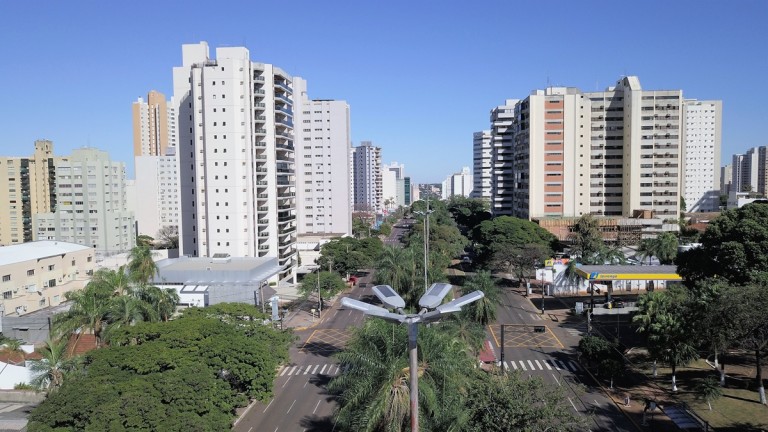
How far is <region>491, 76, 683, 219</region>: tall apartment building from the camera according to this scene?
8762cm

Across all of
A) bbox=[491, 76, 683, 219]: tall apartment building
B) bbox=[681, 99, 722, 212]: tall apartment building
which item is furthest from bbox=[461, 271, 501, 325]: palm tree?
bbox=[681, 99, 722, 212]: tall apartment building

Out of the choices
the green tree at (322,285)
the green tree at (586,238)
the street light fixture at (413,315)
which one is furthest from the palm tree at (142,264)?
the green tree at (586,238)

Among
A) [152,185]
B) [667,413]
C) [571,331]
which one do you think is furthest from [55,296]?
[152,185]

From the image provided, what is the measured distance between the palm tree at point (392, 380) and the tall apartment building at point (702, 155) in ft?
478

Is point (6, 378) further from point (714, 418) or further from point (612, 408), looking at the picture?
point (714, 418)

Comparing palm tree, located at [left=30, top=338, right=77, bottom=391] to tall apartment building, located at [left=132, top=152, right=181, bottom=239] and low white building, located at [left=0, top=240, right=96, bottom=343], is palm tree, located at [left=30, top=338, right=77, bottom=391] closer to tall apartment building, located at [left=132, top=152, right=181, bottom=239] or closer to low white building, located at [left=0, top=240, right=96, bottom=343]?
low white building, located at [left=0, top=240, right=96, bottom=343]

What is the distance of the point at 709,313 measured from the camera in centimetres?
2811

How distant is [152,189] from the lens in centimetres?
12244

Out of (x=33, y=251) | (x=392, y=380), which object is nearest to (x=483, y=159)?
(x=33, y=251)

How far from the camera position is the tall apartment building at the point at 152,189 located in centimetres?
12169

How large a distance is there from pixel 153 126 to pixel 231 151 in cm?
10142

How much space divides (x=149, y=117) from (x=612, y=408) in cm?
14606

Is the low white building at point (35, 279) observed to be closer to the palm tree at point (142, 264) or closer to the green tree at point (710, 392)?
the palm tree at point (142, 264)

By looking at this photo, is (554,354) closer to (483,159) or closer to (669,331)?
(669,331)
